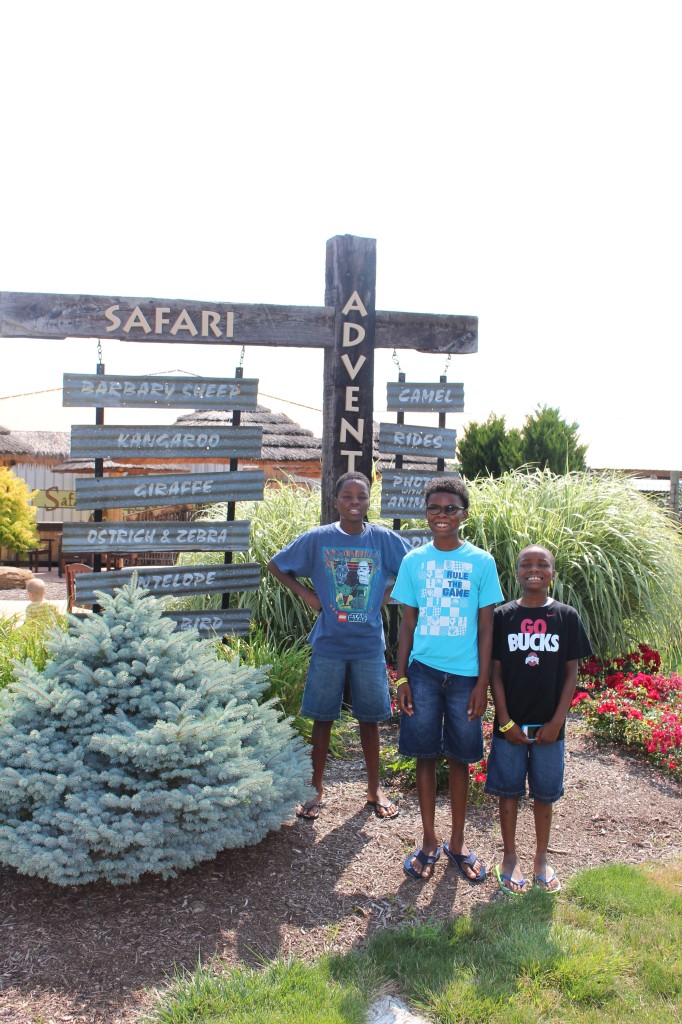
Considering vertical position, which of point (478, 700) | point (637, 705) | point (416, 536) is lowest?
point (637, 705)

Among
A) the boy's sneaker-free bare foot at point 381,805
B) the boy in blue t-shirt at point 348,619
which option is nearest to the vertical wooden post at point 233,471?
the boy in blue t-shirt at point 348,619

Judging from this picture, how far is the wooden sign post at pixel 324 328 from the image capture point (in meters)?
5.57

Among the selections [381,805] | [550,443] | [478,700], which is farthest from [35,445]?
[478,700]

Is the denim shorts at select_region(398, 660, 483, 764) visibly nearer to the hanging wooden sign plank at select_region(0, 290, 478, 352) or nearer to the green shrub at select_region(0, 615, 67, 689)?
the green shrub at select_region(0, 615, 67, 689)

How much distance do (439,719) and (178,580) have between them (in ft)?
8.39

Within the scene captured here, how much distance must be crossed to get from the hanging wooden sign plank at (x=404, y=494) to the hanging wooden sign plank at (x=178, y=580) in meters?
1.28

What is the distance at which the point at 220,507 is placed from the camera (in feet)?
29.6

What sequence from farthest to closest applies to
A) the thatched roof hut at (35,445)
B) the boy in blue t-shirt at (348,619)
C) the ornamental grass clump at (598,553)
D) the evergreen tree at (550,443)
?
the thatched roof hut at (35,445), the evergreen tree at (550,443), the ornamental grass clump at (598,553), the boy in blue t-shirt at (348,619)

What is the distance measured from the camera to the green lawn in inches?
110

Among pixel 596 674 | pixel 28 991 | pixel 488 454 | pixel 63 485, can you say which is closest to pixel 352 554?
pixel 28 991

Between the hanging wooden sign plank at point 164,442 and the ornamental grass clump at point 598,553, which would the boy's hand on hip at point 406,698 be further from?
the ornamental grass clump at point 598,553

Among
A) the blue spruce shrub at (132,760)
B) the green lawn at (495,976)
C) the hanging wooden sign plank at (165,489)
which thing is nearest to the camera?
the green lawn at (495,976)

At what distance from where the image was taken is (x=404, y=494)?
22.2 feet

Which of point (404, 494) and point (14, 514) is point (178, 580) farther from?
point (14, 514)
